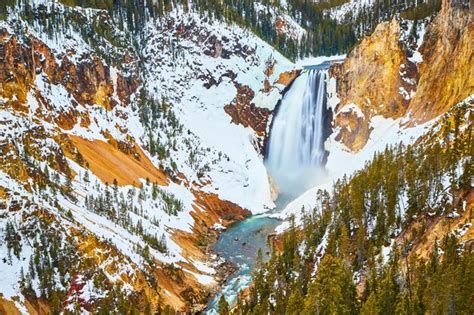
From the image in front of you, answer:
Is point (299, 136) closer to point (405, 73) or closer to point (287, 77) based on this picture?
point (287, 77)

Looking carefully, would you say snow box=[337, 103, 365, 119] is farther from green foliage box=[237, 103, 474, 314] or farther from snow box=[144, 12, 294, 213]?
green foliage box=[237, 103, 474, 314]

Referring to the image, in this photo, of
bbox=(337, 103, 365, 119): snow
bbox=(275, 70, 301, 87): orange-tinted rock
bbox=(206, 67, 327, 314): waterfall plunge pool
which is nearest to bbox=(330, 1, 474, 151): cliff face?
bbox=(337, 103, 365, 119): snow

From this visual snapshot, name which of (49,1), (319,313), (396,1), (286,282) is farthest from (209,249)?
(396,1)

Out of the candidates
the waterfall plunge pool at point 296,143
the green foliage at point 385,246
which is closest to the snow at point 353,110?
the waterfall plunge pool at point 296,143

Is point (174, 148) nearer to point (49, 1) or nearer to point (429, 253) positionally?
point (49, 1)

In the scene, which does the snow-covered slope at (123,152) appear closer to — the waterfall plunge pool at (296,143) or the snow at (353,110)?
the waterfall plunge pool at (296,143)
